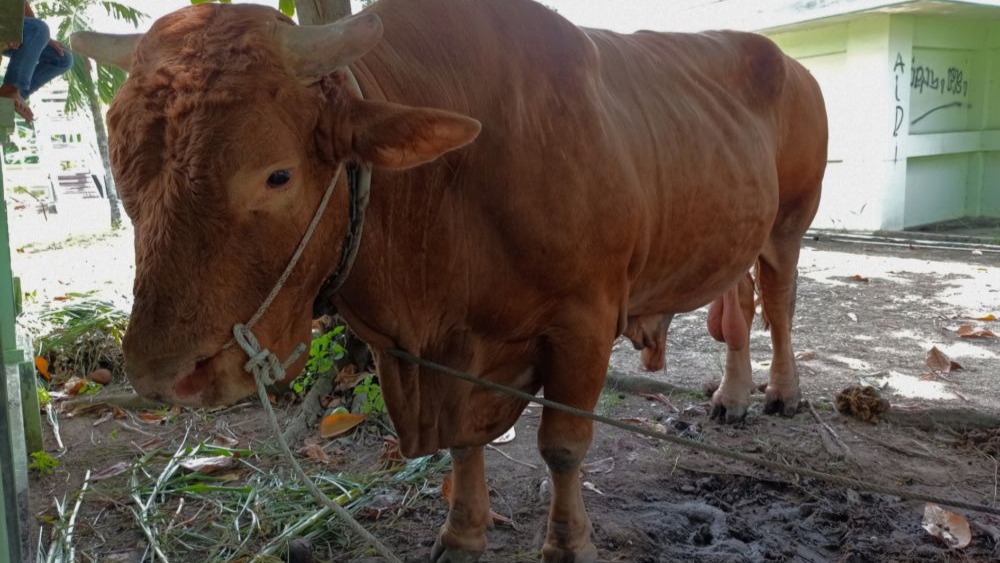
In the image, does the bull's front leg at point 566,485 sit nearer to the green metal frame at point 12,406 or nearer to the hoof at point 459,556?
the hoof at point 459,556

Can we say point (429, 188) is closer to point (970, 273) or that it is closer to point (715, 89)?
point (715, 89)

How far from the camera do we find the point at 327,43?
1800 mm

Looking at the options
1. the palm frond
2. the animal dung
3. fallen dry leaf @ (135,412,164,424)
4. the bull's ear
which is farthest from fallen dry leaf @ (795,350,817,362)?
the palm frond

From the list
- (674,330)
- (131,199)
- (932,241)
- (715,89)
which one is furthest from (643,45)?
(932,241)

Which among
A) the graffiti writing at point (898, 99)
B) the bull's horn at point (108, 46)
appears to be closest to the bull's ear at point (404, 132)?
the bull's horn at point (108, 46)

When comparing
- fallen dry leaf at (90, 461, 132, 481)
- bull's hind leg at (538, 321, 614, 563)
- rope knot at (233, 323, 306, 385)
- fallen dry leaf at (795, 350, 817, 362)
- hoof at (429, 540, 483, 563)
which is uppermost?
rope knot at (233, 323, 306, 385)

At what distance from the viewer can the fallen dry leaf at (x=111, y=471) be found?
378cm

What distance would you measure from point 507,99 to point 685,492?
6.59 ft

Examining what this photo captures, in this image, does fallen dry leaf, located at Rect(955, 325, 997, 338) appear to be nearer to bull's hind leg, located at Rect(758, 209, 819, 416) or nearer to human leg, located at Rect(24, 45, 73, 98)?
bull's hind leg, located at Rect(758, 209, 819, 416)

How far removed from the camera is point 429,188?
89.4 inches

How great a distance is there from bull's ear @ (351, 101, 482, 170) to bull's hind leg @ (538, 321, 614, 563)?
0.98 meters

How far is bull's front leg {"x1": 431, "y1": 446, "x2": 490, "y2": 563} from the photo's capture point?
116 inches

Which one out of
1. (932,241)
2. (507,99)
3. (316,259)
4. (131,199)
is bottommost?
(932,241)

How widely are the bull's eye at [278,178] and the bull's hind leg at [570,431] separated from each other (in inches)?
45.6
